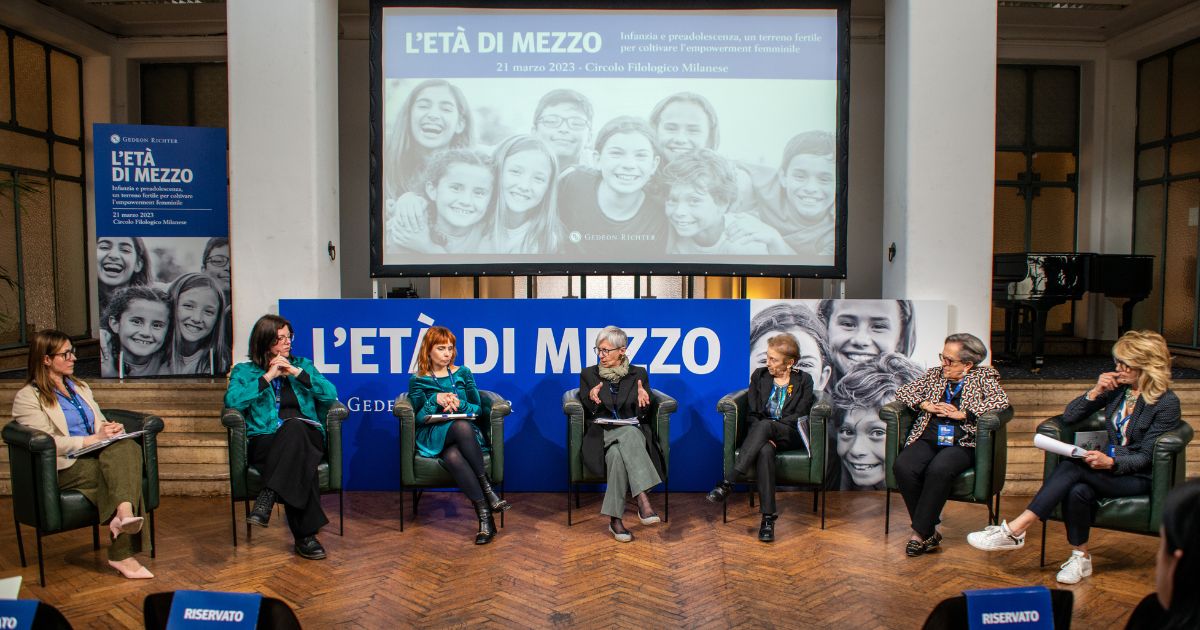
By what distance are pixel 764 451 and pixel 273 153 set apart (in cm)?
394

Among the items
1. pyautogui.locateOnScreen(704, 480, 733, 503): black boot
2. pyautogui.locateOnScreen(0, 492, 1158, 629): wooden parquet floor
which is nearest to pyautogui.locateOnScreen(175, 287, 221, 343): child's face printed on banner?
pyautogui.locateOnScreen(0, 492, 1158, 629): wooden parquet floor

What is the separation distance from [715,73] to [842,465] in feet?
9.57

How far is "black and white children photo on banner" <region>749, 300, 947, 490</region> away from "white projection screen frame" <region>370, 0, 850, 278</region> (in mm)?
694

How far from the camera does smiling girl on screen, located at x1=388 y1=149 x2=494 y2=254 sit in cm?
597

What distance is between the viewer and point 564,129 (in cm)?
595

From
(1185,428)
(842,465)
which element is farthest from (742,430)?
(1185,428)

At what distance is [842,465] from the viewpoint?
5406 mm

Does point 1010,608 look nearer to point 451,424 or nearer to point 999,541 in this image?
point 999,541

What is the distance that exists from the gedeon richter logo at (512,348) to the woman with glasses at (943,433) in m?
1.43

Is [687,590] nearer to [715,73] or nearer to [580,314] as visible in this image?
[580,314]

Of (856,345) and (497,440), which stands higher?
(856,345)

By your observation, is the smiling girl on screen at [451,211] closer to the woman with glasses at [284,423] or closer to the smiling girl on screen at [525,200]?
the smiling girl on screen at [525,200]

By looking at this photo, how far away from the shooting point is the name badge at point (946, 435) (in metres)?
4.24

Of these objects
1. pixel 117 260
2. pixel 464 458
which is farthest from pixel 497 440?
pixel 117 260
